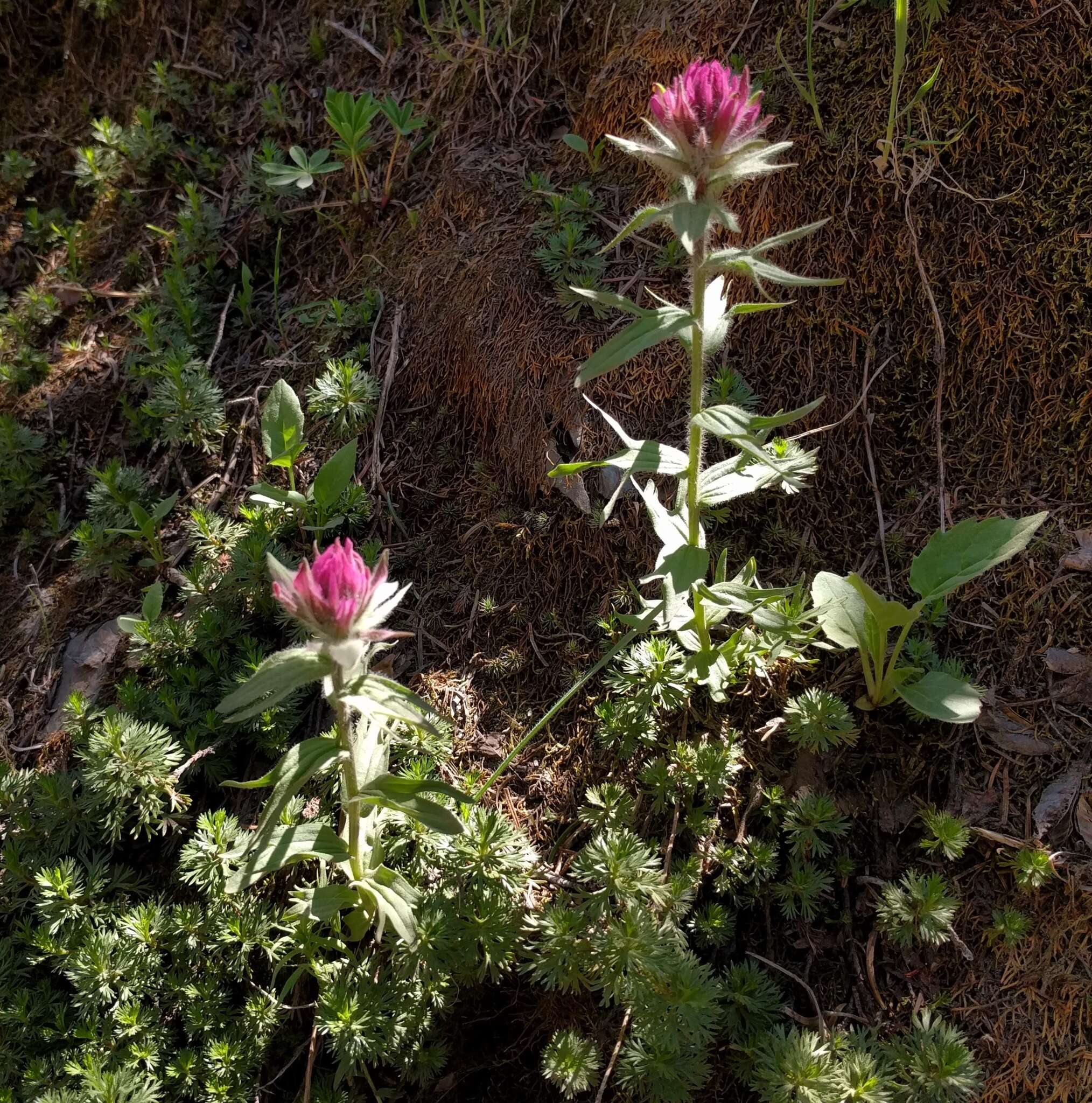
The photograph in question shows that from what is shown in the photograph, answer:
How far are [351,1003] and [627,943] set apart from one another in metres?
0.65

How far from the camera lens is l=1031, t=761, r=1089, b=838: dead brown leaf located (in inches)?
92.6

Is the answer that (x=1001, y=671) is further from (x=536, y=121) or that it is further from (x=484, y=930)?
(x=536, y=121)

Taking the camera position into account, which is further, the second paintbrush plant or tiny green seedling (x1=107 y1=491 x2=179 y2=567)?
tiny green seedling (x1=107 y1=491 x2=179 y2=567)

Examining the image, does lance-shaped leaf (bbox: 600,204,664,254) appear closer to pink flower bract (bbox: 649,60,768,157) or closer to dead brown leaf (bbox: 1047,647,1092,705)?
pink flower bract (bbox: 649,60,768,157)

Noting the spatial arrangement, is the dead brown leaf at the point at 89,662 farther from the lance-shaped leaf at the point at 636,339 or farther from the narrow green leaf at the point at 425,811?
the lance-shaped leaf at the point at 636,339

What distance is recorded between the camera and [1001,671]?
2578mm

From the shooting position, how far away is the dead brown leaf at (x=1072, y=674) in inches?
98.0

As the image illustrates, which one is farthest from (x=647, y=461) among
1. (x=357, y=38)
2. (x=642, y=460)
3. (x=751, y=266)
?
(x=357, y=38)

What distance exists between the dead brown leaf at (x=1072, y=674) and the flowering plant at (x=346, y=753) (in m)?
1.65

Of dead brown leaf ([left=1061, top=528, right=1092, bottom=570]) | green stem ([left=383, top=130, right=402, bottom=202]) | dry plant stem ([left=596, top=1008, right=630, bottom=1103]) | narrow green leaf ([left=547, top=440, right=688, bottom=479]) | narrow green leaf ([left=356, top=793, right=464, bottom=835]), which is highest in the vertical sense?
green stem ([left=383, top=130, right=402, bottom=202])

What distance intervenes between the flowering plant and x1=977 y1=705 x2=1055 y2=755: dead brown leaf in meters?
Result: 1.46

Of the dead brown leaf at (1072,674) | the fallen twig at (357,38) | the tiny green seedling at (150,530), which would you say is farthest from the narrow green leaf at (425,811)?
the fallen twig at (357,38)

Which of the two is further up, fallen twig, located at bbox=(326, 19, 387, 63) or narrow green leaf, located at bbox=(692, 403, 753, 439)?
fallen twig, located at bbox=(326, 19, 387, 63)

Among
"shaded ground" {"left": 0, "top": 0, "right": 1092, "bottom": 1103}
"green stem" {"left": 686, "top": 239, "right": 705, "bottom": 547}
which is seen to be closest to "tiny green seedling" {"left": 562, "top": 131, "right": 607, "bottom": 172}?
"shaded ground" {"left": 0, "top": 0, "right": 1092, "bottom": 1103}
